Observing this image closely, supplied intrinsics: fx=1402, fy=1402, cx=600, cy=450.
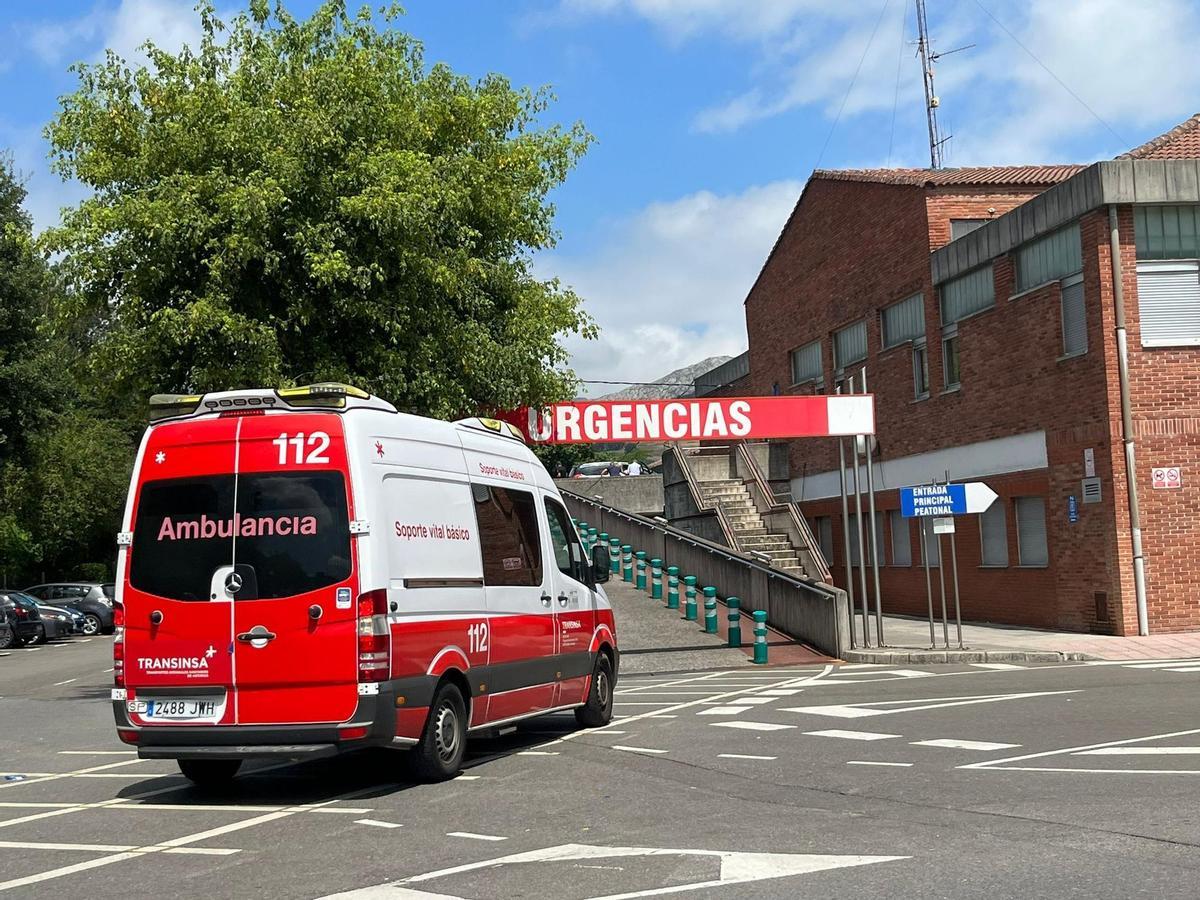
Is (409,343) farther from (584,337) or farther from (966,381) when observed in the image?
(966,381)

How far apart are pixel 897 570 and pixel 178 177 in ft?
63.3

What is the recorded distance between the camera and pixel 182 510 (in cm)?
978

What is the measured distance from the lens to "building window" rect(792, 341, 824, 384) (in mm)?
37938

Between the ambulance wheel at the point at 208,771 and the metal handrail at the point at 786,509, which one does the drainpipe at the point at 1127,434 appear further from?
Result: the ambulance wheel at the point at 208,771

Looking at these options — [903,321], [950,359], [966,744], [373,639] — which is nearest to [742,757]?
[966,744]

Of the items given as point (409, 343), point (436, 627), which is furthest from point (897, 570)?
point (436, 627)

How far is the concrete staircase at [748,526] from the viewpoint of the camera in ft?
107

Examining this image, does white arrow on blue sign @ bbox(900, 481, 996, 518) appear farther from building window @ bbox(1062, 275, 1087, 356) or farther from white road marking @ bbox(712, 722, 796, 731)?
white road marking @ bbox(712, 722, 796, 731)

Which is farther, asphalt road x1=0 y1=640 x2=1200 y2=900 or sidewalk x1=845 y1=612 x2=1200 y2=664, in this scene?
sidewalk x1=845 y1=612 x2=1200 y2=664

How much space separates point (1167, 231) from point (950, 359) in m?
6.70

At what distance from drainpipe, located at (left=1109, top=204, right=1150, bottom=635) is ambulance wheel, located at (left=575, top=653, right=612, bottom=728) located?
40.1 ft

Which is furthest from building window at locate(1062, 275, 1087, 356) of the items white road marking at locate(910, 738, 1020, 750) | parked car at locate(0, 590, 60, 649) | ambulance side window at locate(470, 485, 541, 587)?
parked car at locate(0, 590, 60, 649)

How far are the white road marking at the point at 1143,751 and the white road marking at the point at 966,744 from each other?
0.66 m

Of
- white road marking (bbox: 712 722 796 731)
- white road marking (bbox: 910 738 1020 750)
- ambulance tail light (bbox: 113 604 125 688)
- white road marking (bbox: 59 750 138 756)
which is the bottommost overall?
white road marking (bbox: 59 750 138 756)
